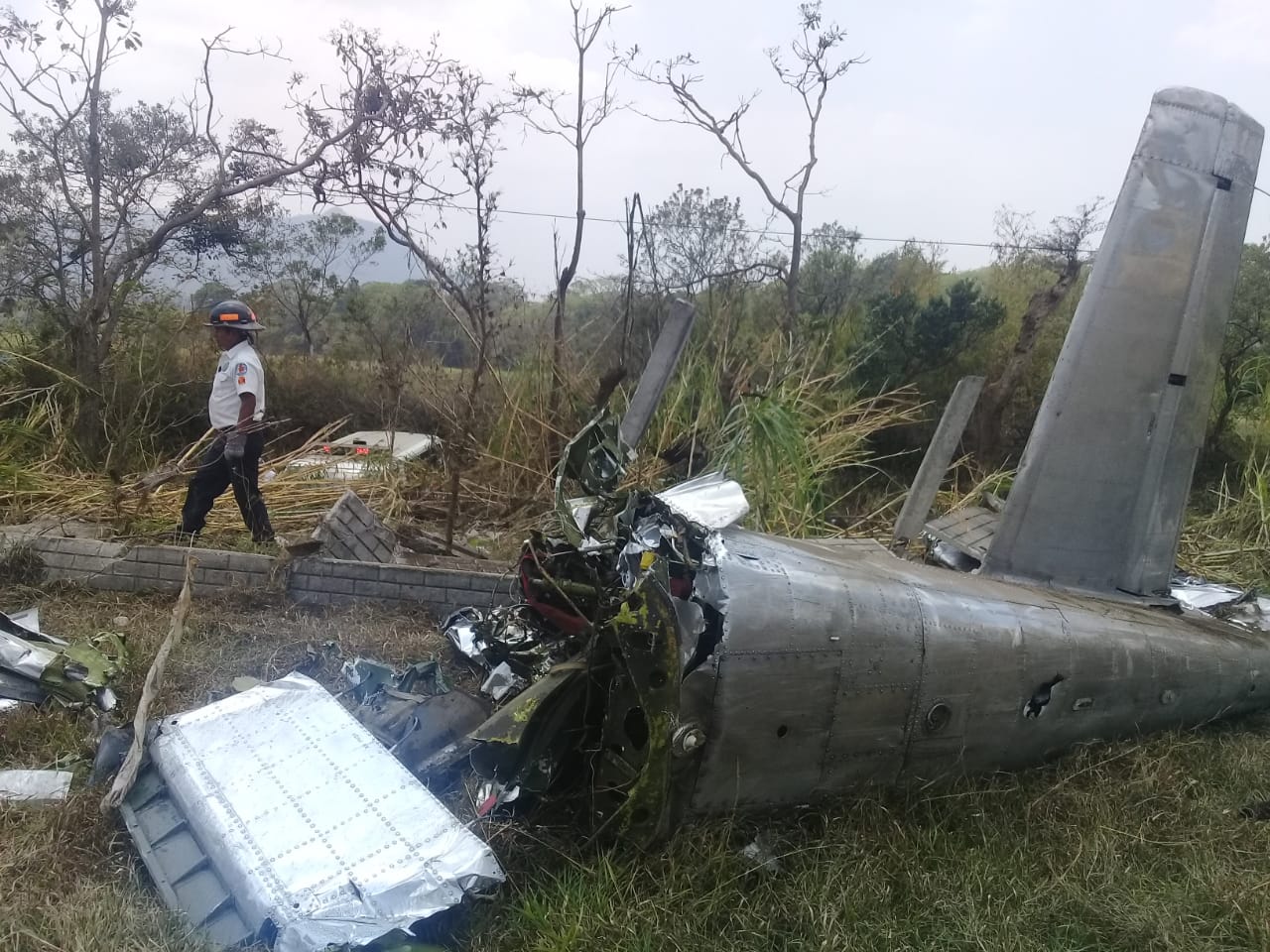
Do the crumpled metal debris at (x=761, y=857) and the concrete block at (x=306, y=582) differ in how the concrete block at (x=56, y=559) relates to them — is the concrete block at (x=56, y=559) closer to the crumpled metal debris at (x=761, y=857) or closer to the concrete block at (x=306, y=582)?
the concrete block at (x=306, y=582)

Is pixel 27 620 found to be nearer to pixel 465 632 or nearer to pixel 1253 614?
pixel 465 632

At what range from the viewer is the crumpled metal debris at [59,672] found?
3.88m

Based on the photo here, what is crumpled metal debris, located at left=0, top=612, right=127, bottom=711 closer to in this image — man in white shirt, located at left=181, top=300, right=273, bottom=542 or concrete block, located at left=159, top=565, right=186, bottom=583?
concrete block, located at left=159, top=565, right=186, bottom=583

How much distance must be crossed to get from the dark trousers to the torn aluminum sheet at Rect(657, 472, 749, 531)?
3.63m

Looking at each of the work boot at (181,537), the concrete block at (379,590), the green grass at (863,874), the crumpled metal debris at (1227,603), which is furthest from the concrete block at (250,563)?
the crumpled metal debris at (1227,603)

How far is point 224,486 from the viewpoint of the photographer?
5.91 metres

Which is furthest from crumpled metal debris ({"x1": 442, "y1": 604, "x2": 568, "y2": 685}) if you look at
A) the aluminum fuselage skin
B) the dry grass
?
the aluminum fuselage skin

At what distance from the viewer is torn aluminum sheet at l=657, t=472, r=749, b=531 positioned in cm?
302

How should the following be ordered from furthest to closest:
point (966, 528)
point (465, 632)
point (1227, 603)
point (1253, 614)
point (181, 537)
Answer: point (966, 528) < point (181, 537) < point (465, 632) < point (1227, 603) < point (1253, 614)

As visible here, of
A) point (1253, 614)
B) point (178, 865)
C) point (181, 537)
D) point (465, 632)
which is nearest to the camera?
point (178, 865)

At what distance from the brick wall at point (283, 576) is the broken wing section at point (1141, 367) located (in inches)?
126

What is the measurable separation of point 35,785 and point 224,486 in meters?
2.96

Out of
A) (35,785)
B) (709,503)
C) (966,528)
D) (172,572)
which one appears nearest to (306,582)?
(172,572)

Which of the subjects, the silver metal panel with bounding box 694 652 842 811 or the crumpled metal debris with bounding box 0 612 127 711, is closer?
the silver metal panel with bounding box 694 652 842 811
